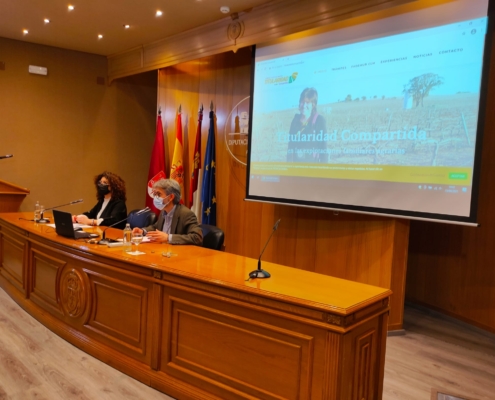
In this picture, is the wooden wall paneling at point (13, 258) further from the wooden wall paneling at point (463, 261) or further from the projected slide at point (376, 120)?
the wooden wall paneling at point (463, 261)

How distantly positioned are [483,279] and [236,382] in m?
2.80

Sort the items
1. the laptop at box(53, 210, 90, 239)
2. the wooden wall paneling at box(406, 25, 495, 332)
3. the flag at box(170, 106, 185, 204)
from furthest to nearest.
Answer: the flag at box(170, 106, 185, 204) → the wooden wall paneling at box(406, 25, 495, 332) → the laptop at box(53, 210, 90, 239)

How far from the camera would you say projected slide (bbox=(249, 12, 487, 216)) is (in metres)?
3.04

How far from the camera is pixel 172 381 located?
2.41m

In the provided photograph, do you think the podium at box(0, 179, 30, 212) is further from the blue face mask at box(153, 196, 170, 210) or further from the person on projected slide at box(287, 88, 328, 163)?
the person on projected slide at box(287, 88, 328, 163)

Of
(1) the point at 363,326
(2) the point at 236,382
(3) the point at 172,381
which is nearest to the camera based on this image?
(1) the point at 363,326

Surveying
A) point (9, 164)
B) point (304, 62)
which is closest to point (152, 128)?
point (9, 164)

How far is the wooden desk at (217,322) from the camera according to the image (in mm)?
1895

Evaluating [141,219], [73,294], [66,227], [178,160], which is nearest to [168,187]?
[66,227]

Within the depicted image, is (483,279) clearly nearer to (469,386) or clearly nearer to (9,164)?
(469,386)

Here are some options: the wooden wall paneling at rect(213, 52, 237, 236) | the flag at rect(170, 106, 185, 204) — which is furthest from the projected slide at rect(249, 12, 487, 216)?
the flag at rect(170, 106, 185, 204)

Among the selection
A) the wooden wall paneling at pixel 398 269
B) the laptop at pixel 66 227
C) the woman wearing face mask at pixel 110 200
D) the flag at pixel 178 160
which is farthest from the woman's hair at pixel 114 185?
the wooden wall paneling at pixel 398 269

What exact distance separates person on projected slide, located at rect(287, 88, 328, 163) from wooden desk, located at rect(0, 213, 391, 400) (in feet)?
4.91

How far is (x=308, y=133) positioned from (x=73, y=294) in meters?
2.40
